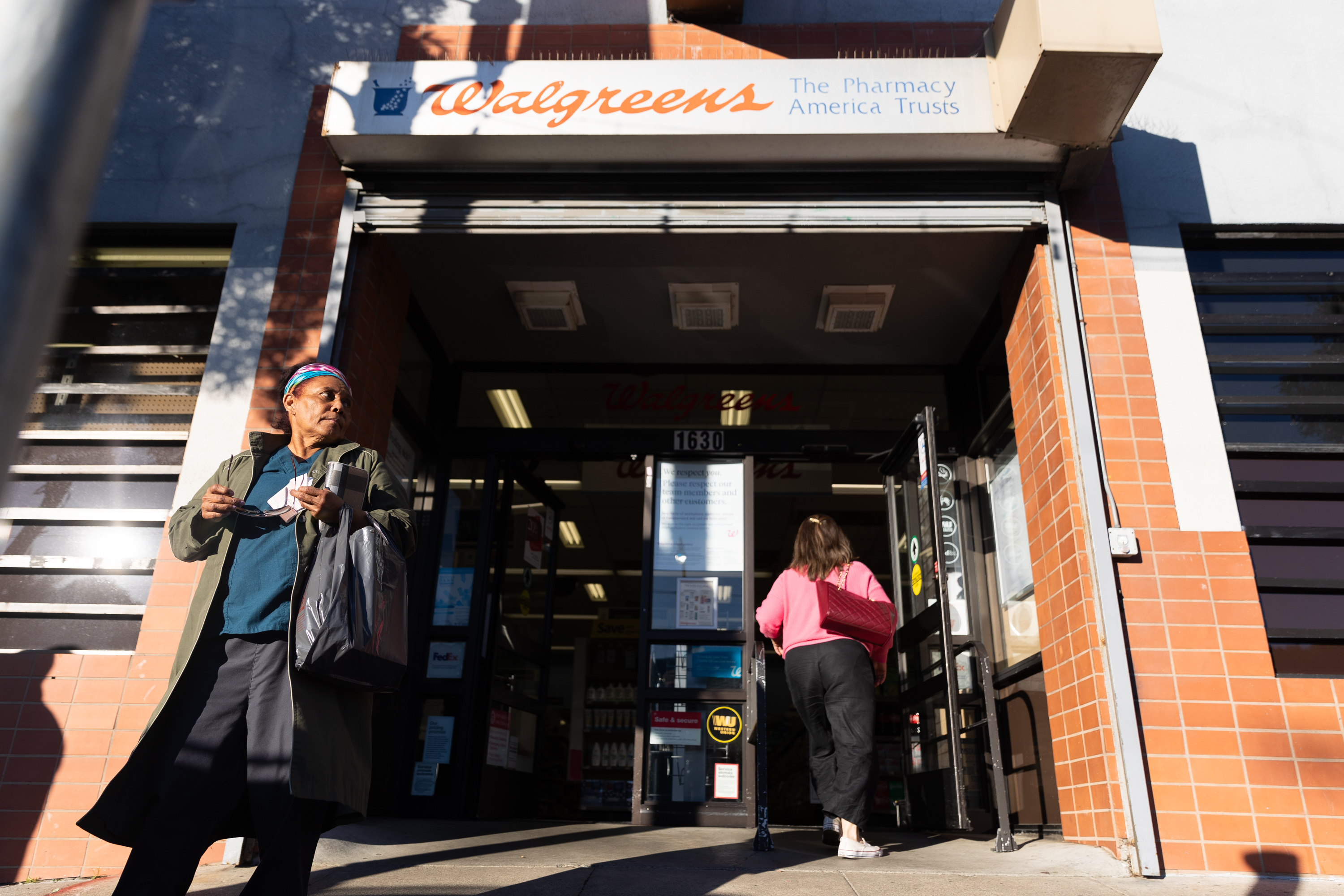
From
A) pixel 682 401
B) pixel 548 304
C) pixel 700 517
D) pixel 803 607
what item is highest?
pixel 548 304

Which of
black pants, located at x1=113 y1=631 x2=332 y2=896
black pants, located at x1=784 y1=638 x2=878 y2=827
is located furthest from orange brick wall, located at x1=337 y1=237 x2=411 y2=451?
black pants, located at x1=784 y1=638 x2=878 y2=827

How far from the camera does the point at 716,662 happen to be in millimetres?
5309

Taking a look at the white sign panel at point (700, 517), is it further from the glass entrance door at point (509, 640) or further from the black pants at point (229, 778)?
the black pants at point (229, 778)

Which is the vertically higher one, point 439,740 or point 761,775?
point 439,740

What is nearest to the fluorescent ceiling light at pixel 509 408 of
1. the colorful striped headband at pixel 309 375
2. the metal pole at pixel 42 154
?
the colorful striped headband at pixel 309 375

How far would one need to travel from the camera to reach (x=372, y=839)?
366cm

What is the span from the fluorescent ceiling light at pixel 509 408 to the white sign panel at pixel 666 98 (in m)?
2.39

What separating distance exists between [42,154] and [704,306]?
15.8ft

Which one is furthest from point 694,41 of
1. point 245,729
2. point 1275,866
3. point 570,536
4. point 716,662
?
point 570,536

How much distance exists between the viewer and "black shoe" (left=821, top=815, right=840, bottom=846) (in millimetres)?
3990

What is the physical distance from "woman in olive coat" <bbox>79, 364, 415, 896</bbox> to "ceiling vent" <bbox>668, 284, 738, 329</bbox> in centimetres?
321

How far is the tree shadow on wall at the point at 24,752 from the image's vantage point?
3531 mm

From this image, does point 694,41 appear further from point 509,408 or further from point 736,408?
point 509,408

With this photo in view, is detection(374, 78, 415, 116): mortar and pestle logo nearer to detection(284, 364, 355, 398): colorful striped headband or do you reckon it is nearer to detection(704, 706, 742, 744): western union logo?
detection(284, 364, 355, 398): colorful striped headband
